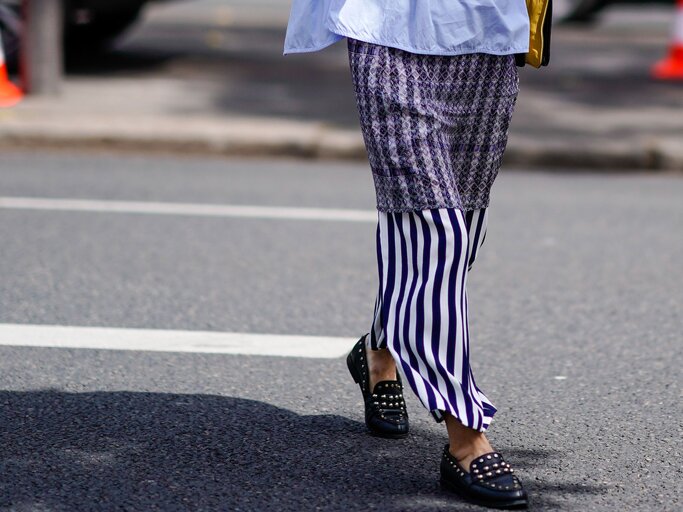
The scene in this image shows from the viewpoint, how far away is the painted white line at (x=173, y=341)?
3.80 meters

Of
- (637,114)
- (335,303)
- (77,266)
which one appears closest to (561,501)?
(335,303)

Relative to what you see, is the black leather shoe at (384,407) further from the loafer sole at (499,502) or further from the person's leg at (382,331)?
the loafer sole at (499,502)

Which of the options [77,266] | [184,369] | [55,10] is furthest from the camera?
[55,10]

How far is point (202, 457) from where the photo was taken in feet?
9.62

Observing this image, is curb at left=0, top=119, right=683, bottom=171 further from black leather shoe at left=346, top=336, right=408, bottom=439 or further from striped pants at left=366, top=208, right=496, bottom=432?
striped pants at left=366, top=208, right=496, bottom=432

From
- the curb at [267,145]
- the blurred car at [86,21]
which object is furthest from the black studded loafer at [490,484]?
the blurred car at [86,21]

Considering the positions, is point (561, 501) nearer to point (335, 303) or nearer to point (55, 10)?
point (335, 303)

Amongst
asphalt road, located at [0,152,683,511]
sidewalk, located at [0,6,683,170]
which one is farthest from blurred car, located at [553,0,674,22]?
asphalt road, located at [0,152,683,511]

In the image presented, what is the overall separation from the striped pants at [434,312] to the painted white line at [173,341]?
1.06 m

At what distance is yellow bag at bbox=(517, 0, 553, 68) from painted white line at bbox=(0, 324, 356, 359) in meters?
1.32

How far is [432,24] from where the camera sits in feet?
8.71

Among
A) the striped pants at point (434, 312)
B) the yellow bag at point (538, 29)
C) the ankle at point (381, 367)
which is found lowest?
the ankle at point (381, 367)

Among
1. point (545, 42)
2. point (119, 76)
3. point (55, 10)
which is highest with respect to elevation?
point (545, 42)

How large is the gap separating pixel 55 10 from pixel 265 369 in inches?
207
